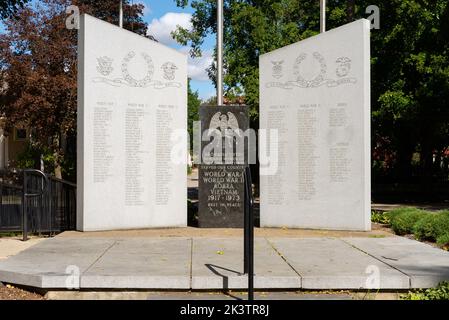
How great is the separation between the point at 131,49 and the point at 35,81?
10.8 meters

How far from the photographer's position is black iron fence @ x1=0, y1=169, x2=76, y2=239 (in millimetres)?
10422

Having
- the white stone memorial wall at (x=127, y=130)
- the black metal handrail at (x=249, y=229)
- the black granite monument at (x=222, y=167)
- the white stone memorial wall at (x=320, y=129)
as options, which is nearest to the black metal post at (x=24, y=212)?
the white stone memorial wall at (x=127, y=130)

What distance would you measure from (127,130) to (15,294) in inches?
210

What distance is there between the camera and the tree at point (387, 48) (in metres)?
21.3

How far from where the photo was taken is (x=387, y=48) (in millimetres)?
22047

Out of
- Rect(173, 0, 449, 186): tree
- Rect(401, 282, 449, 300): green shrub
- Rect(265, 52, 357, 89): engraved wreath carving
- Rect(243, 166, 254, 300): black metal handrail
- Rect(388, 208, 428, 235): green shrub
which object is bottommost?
Rect(401, 282, 449, 300): green shrub

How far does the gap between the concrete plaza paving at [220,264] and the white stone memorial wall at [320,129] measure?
1484 millimetres

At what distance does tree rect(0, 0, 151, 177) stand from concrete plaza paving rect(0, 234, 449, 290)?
1258 cm

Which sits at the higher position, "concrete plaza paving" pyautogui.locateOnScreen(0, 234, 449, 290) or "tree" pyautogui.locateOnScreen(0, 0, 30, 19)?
"tree" pyautogui.locateOnScreen(0, 0, 30, 19)

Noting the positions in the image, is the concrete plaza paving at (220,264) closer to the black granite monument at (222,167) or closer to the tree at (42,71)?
the black granite monument at (222,167)

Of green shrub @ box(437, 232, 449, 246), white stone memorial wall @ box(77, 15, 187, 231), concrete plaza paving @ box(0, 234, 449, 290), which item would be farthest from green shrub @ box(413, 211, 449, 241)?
white stone memorial wall @ box(77, 15, 187, 231)

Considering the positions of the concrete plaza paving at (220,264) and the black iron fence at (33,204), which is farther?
the black iron fence at (33,204)

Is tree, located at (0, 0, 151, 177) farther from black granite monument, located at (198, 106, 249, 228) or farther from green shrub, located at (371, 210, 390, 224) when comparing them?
green shrub, located at (371, 210, 390, 224)

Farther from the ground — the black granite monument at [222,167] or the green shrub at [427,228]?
the black granite monument at [222,167]
